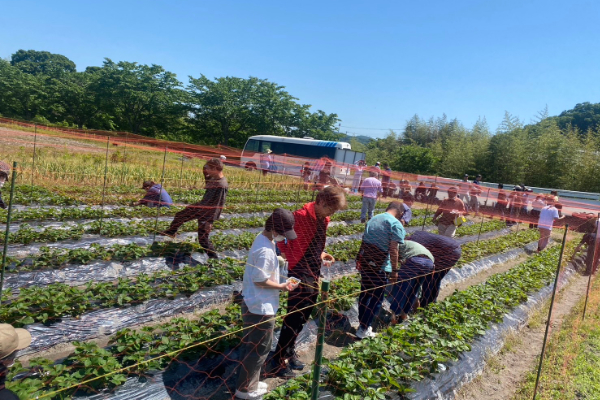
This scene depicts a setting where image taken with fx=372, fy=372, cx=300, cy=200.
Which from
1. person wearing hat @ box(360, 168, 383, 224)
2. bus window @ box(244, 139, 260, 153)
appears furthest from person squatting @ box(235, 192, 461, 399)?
bus window @ box(244, 139, 260, 153)

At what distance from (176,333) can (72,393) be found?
0.98m

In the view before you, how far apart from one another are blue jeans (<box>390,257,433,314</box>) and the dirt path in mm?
1024

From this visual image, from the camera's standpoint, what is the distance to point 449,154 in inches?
1206

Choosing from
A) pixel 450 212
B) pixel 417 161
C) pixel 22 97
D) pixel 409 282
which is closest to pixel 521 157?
pixel 417 161

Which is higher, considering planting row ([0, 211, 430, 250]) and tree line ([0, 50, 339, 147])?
tree line ([0, 50, 339, 147])

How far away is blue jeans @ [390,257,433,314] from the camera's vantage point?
436 centimetres

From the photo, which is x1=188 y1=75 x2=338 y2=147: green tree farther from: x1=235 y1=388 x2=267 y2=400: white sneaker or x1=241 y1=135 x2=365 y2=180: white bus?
x1=235 y1=388 x2=267 y2=400: white sneaker

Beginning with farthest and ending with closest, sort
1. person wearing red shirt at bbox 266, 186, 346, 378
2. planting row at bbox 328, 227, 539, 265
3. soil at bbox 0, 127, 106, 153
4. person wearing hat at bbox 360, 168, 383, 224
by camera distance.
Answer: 1. soil at bbox 0, 127, 106, 153
2. person wearing hat at bbox 360, 168, 383, 224
3. planting row at bbox 328, 227, 539, 265
4. person wearing red shirt at bbox 266, 186, 346, 378

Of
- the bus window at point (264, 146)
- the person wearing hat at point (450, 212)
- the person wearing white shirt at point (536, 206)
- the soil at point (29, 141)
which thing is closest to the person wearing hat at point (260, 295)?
the person wearing hat at point (450, 212)

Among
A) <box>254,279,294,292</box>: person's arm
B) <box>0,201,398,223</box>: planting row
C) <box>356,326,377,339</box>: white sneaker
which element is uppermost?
<box>254,279,294,292</box>: person's arm

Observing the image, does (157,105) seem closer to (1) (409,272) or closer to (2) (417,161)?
(2) (417,161)

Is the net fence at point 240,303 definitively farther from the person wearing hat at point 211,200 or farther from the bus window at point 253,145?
the bus window at point 253,145

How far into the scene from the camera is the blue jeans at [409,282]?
436 cm

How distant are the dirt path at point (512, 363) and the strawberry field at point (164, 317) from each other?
29 cm
